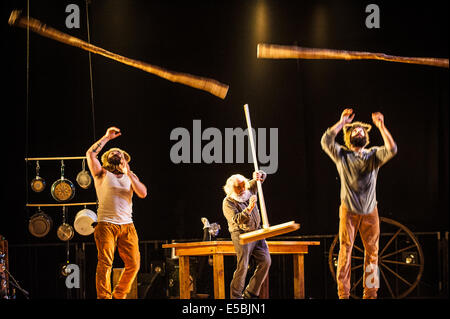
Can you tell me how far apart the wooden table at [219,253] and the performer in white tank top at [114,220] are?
0.56 meters

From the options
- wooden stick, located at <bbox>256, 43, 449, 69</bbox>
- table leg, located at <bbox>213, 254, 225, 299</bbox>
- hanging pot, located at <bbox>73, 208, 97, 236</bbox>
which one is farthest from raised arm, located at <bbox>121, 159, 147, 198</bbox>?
wooden stick, located at <bbox>256, 43, 449, 69</bbox>

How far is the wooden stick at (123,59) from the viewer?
307 inches

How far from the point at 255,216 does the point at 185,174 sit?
1603 mm

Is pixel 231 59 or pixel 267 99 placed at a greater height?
pixel 231 59

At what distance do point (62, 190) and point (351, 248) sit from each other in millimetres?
3473

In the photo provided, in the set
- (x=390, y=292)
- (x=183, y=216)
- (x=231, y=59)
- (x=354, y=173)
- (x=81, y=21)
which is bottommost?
(x=390, y=292)

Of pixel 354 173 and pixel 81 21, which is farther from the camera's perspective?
pixel 81 21

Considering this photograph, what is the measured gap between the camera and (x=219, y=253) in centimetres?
655

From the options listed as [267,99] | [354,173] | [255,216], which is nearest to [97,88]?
[267,99]

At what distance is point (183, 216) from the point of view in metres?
7.81

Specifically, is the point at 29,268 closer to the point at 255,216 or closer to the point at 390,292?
the point at 255,216

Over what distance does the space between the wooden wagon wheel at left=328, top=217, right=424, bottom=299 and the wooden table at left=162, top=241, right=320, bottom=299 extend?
93 centimetres

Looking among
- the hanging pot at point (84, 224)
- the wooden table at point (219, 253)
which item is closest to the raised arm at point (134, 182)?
the wooden table at point (219, 253)

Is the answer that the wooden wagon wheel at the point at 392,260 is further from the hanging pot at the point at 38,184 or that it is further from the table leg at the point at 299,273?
the hanging pot at the point at 38,184
